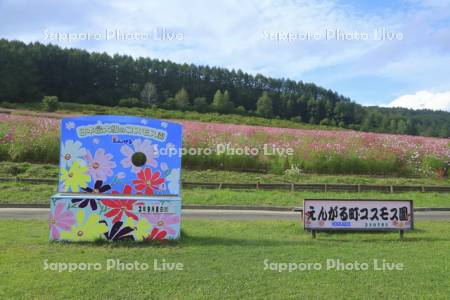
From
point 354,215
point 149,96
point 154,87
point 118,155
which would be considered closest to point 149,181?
point 118,155

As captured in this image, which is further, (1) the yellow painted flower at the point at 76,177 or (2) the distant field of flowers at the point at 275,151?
(2) the distant field of flowers at the point at 275,151

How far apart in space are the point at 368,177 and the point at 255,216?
9.26 meters

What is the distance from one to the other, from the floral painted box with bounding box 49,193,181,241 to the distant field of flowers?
1188cm

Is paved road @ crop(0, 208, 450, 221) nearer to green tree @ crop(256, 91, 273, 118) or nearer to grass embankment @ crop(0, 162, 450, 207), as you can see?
grass embankment @ crop(0, 162, 450, 207)

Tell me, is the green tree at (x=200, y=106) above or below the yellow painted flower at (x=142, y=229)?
above

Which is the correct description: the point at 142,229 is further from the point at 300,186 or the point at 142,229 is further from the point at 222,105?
the point at 222,105

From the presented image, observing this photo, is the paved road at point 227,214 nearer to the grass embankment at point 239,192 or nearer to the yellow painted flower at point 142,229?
the grass embankment at point 239,192

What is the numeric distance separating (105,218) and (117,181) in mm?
893

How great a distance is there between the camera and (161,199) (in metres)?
8.01

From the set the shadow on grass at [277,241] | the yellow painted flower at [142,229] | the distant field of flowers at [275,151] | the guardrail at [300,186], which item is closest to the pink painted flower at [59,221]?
the shadow on grass at [277,241]

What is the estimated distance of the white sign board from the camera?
898 centimetres

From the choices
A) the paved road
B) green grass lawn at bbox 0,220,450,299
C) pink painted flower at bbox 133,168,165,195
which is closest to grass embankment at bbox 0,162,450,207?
the paved road

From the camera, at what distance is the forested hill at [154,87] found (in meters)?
63.4

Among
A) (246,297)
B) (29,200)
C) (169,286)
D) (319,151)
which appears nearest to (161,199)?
(169,286)
